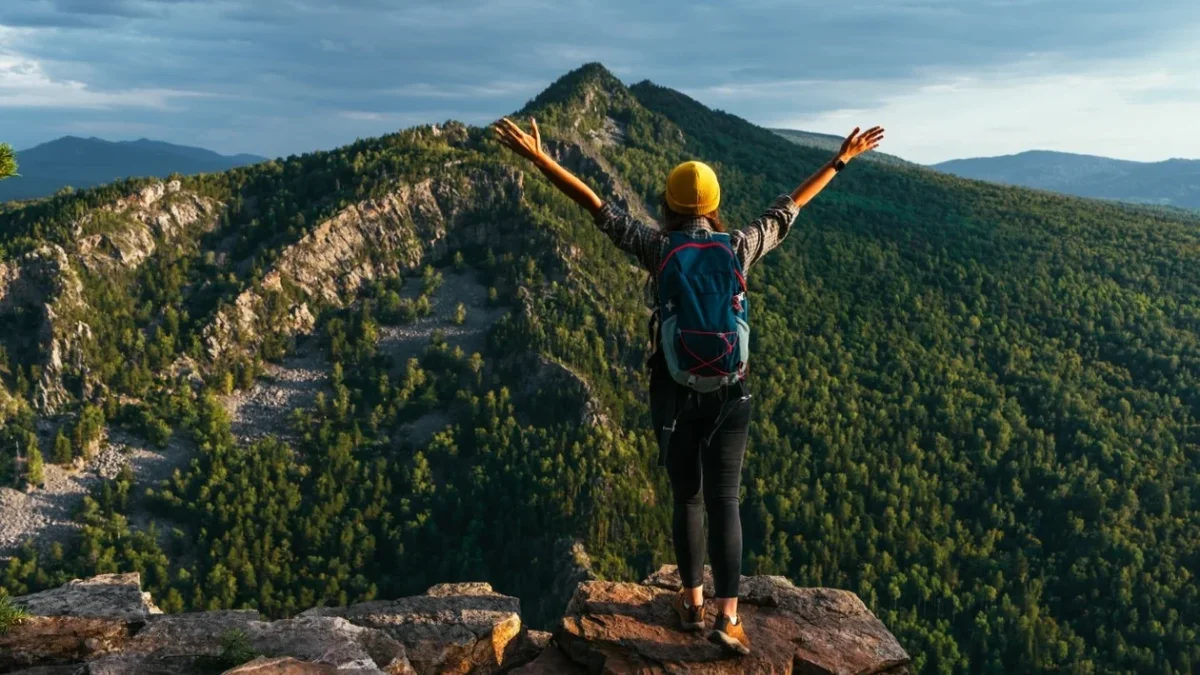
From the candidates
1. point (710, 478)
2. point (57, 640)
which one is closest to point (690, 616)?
point (710, 478)

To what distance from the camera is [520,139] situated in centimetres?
1011

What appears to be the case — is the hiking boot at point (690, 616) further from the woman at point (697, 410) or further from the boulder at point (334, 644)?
the boulder at point (334, 644)

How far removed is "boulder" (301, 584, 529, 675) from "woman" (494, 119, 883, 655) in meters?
4.02

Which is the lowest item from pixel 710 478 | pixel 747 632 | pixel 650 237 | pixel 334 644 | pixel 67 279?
pixel 747 632

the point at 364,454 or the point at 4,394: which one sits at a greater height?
the point at 4,394

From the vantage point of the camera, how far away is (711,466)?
9945mm

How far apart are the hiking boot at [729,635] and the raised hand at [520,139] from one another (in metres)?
6.64

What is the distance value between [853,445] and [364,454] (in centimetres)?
8348

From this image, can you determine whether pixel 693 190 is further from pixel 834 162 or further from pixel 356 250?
pixel 356 250

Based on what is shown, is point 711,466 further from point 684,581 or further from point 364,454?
point 364,454

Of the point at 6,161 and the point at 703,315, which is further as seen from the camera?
the point at 6,161

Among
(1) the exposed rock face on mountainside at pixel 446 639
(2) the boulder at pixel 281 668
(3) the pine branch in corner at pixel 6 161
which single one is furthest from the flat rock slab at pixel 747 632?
(3) the pine branch in corner at pixel 6 161

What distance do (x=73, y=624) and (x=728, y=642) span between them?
32.1 ft

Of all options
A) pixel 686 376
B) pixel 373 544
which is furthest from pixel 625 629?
pixel 373 544
